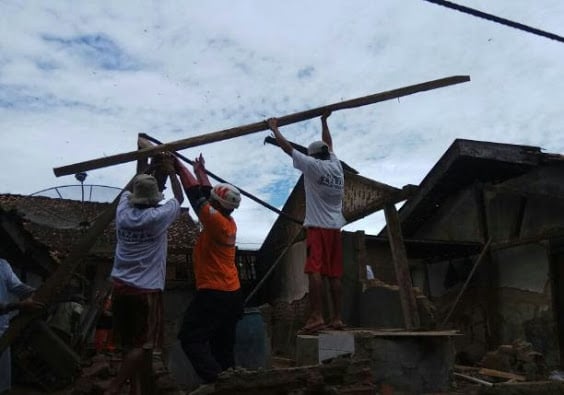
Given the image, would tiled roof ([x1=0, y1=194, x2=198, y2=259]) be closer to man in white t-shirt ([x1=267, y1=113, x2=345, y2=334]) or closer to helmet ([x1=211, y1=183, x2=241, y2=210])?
helmet ([x1=211, y1=183, x2=241, y2=210])

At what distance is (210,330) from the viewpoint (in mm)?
4207

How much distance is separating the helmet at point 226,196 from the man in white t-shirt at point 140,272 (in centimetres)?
31

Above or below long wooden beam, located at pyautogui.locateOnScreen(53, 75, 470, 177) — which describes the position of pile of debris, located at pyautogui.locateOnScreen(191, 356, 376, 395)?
below

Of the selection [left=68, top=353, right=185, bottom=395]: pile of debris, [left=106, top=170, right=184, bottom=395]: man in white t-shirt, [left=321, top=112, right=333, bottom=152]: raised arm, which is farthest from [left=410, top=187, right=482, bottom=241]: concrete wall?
[left=106, top=170, right=184, bottom=395]: man in white t-shirt

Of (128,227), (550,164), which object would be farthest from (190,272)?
(128,227)

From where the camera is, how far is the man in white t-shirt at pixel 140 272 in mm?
4105

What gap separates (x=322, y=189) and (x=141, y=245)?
5.82ft

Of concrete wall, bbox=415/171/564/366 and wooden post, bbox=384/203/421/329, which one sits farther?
concrete wall, bbox=415/171/564/366

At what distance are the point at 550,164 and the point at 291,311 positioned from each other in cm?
538

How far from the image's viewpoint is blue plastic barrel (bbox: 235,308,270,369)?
526 centimetres

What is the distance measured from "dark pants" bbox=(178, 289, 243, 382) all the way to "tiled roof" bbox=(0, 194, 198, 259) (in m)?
3.58

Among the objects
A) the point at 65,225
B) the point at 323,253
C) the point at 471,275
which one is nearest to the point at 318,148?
the point at 323,253

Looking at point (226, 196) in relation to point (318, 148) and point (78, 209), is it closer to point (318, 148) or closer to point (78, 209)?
point (318, 148)

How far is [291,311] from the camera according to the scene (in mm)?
11297
